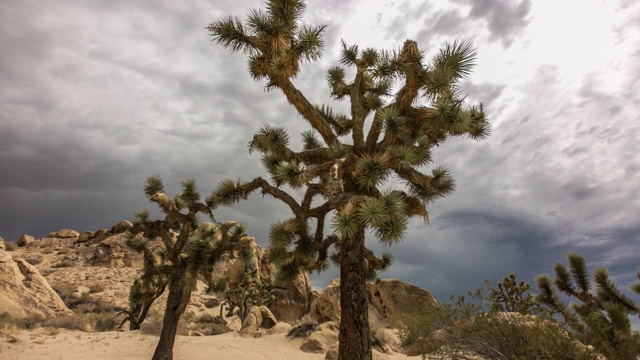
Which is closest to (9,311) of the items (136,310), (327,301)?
(136,310)

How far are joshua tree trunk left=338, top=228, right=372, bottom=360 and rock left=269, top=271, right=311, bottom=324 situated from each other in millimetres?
20004

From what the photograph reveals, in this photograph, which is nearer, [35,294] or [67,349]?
[67,349]

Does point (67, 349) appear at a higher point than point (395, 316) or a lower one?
lower

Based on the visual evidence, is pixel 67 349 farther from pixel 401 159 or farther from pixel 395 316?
pixel 395 316

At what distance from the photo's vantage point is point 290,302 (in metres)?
27.2

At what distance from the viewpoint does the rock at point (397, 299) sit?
21688mm

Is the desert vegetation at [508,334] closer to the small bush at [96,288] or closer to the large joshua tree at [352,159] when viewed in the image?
the large joshua tree at [352,159]

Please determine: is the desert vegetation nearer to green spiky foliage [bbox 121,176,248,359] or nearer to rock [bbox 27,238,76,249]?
green spiky foliage [bbox 121,176,248,359]

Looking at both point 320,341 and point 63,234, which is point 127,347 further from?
point 63,234

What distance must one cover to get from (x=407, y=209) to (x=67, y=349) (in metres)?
11.6

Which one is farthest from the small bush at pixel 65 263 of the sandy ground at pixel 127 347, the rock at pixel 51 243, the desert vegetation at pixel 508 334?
the desert vegetation at pixel 508 334

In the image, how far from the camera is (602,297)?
1706 cm

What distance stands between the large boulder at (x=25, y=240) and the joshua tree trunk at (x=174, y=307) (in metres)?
36.0

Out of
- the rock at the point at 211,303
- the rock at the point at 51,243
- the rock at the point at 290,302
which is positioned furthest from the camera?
the rock at the point at 51,243
